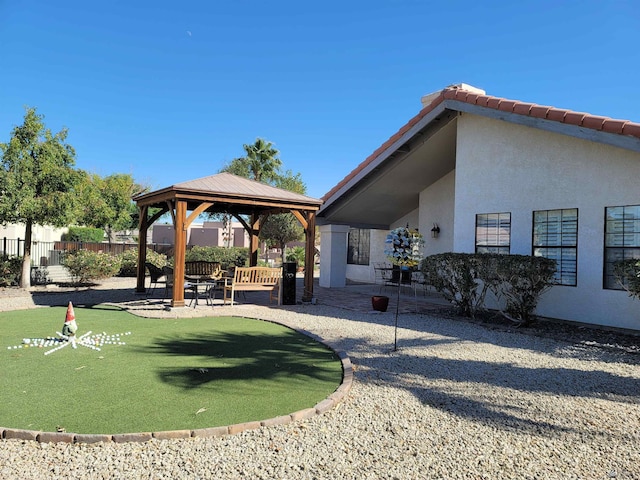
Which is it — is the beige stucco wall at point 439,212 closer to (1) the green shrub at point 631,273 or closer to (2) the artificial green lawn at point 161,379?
(1) the green shrub at point 631,273

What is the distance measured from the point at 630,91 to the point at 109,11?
15.5 m

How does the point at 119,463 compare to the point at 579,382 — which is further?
the point at 579,382

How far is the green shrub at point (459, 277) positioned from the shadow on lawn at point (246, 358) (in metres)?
4.19

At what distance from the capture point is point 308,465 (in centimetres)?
333

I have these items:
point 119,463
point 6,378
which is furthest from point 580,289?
point 6,378

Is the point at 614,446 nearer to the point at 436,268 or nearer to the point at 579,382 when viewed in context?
the point at 579,382

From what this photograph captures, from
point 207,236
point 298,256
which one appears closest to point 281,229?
point 298,256

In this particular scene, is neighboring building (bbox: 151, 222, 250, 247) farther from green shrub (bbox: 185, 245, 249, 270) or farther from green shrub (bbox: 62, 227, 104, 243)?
green shrub (bbox: 185, 245, 249, 270)

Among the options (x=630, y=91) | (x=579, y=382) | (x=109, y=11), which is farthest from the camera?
(x=109, y=11)

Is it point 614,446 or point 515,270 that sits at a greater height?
point 515,270

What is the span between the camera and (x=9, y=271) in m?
14.7

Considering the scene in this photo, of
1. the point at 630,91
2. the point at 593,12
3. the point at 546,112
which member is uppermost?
the point at 593,12

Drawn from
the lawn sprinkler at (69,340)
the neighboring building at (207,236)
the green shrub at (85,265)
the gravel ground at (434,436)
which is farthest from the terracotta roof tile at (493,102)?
the neighboring building at (207,236)

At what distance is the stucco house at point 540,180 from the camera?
28.2ft
